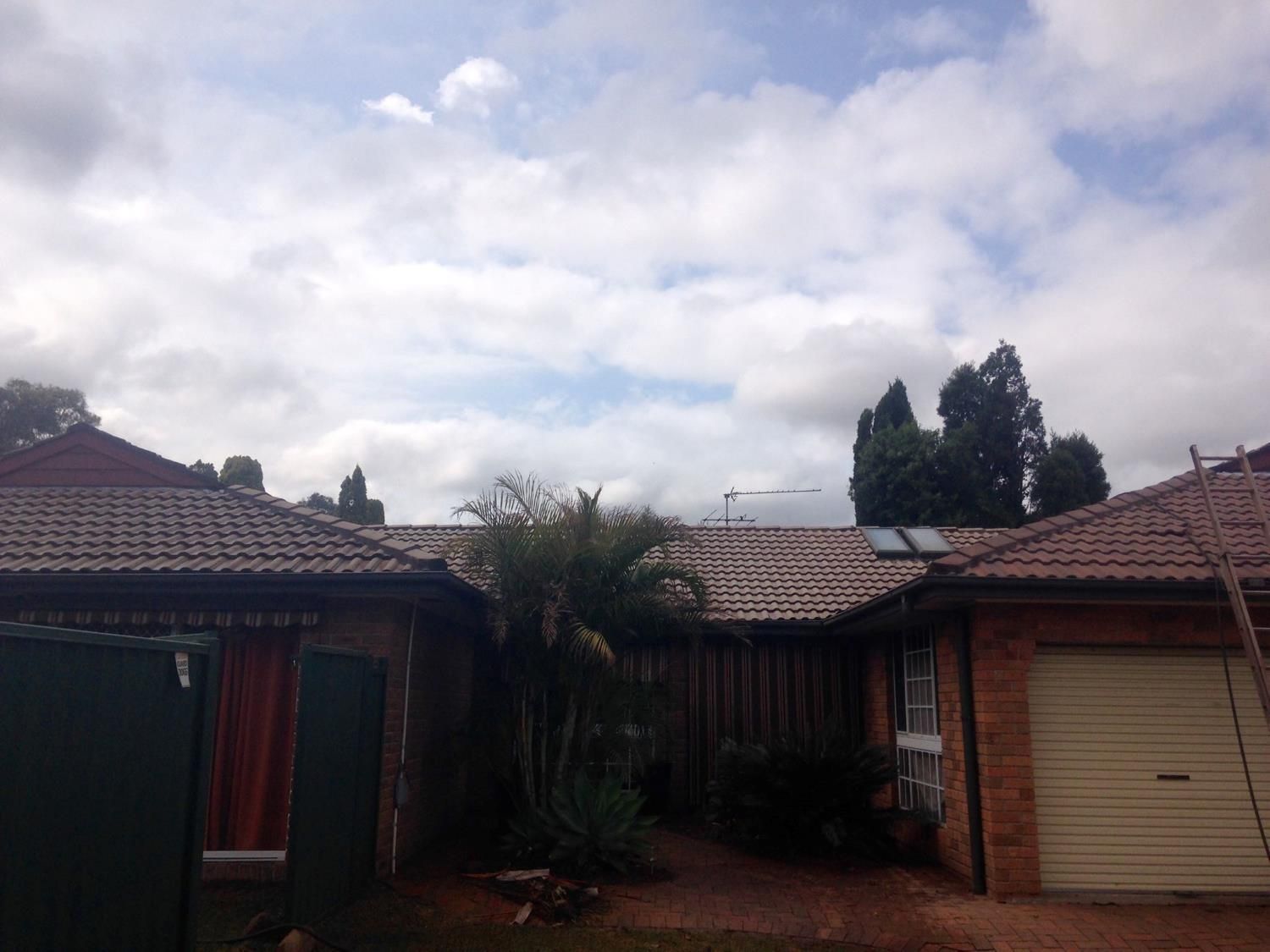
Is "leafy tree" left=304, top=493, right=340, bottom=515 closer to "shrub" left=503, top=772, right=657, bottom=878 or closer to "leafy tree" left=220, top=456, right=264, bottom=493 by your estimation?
"leafy tree" left=220, top=456, right=264, bottom=493

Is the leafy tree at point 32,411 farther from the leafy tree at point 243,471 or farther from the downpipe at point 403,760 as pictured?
the downpipe at point 403,760

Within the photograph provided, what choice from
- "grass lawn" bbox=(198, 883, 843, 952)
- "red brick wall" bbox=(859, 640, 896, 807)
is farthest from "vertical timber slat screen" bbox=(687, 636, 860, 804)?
"grass lawn" bbox=(198, 883, 843, 952)

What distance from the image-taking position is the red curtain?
27.2ft

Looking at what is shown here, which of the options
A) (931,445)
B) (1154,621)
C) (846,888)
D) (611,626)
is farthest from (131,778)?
(931,445)

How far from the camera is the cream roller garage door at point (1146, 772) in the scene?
8.16 m

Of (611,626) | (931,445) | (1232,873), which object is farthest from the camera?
(931,445)

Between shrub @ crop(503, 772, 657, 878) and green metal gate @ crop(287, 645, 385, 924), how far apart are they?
1456mm

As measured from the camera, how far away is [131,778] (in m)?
4.52

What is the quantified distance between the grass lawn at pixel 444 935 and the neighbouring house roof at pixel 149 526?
8.86 ft

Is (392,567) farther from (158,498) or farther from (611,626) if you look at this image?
(158,498)

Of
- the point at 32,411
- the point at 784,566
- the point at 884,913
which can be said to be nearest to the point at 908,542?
the point at 784,566

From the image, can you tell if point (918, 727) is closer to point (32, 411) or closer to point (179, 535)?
point (179, 535)

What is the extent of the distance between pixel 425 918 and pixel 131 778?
11.8ft

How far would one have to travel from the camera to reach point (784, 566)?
14891 millimetres
